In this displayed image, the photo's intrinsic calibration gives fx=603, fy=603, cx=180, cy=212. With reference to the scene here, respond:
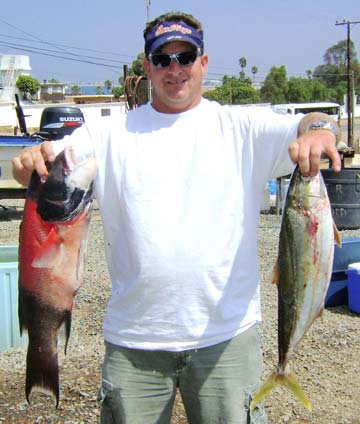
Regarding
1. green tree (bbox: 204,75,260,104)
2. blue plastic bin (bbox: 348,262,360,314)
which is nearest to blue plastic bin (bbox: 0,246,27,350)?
blue plastic bin (bbox: 348,262,360,314)

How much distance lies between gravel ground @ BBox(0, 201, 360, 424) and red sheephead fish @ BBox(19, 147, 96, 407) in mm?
1845

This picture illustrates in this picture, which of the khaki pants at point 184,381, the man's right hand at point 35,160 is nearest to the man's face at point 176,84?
the man's right hand at point 35,160

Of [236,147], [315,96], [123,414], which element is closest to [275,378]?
[123,414]

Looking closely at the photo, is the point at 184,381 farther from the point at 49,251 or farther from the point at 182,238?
the point at 49,251

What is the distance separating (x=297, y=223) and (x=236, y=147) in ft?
1.32

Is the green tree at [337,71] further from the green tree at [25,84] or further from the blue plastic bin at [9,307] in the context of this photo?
the blue plastic bin at [9,307]

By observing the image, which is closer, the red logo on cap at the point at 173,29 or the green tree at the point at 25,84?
the red logo on cap at the point at 173,29

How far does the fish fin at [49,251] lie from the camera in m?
2.17

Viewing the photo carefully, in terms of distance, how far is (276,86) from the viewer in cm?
8700

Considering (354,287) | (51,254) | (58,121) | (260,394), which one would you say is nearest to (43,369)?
(51,254)

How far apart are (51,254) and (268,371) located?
2.89m

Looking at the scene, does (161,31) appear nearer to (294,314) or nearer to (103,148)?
(103,148)

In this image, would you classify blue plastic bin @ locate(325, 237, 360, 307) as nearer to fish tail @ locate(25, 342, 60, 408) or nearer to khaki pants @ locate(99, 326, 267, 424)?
khaki pants @ locate(99, 326, 267, 424)

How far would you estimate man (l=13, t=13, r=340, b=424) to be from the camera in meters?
2.36
